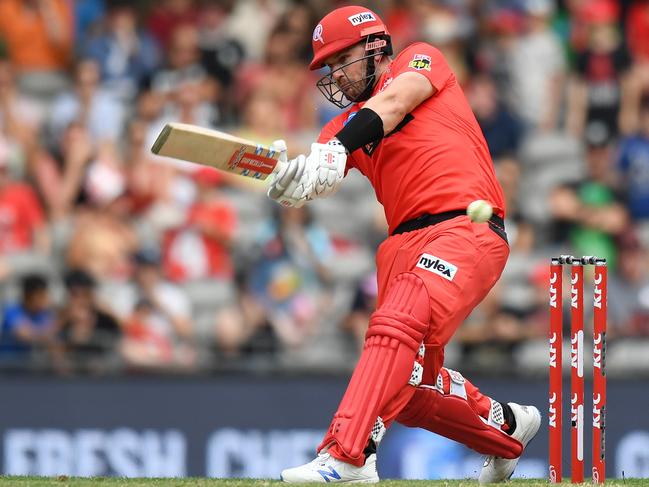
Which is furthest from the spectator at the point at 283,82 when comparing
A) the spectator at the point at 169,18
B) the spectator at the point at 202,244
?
the spectator at the point at 202,244

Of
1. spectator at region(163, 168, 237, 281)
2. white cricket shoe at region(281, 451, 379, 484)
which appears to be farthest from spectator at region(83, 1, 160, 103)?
white cricket shoe at region(281, 451, 379, 484)

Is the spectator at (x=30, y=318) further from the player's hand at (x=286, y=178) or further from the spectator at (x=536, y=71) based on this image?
the spectator at (x=536, y=71)

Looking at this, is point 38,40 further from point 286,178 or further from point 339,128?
point 286,178

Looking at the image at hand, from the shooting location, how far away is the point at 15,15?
37.3ft

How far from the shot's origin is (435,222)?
531 cm

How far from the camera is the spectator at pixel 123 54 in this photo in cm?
1120

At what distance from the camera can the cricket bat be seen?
490 centimetres

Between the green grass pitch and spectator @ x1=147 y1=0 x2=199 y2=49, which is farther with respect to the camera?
spectator @ x1=147 y1=0 x2=199 y2=49

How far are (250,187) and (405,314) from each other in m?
5.73

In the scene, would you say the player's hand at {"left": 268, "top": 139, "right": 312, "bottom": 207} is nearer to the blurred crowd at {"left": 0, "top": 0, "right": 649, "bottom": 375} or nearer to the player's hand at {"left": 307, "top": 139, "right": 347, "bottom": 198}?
the player's hand at {"left": 307, "top": 139, "right": 347, "bottom": 198}

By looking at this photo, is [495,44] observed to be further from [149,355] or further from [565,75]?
[149,355]

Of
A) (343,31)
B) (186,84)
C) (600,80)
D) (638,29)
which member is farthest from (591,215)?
(343,31)

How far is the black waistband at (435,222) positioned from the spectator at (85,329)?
12.6ft

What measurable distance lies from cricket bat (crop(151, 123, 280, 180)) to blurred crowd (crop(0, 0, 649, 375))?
391cm
